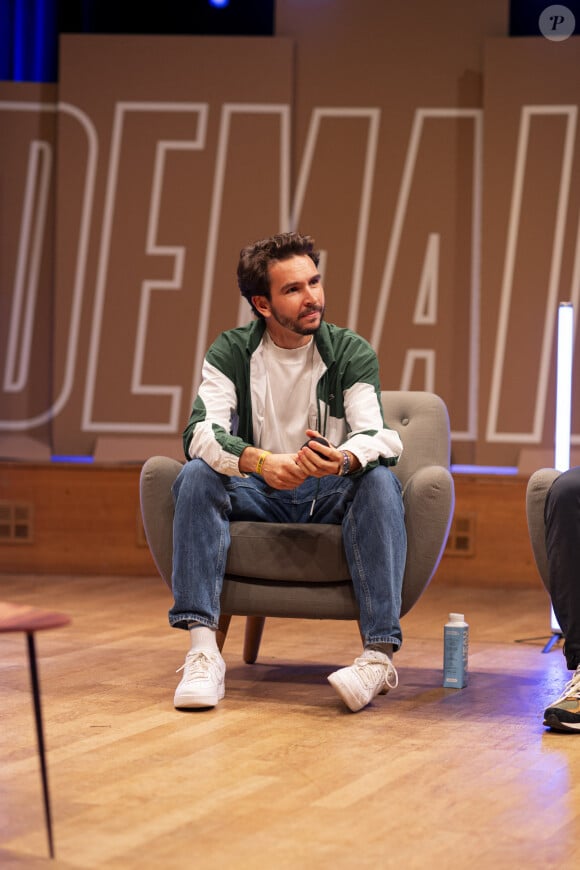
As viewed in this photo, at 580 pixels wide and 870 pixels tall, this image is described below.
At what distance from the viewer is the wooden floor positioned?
1.88m

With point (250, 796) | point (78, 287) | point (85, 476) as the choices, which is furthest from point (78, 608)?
point (250, 796)

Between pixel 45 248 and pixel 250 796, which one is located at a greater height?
pixel 45 248

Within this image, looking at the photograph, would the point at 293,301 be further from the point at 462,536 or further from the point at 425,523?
the point at 462,536

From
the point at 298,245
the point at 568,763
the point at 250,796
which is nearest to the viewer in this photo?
the point at 250,796

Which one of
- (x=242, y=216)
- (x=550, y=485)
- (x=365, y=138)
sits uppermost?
(x=365, y=138)

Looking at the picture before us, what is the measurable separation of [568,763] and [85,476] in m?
3.33

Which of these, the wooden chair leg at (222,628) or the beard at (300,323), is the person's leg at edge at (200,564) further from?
the beard at (300,323)

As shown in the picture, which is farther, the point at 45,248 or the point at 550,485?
the point at 45,248

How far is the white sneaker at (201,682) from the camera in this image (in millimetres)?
2811

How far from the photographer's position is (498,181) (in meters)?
5.34

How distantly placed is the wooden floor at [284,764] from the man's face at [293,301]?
916 mm

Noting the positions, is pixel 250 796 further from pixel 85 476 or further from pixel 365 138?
pixel 365 138

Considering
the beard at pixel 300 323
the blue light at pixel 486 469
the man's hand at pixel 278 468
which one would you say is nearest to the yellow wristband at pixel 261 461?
the man's hand at pixel 278 468

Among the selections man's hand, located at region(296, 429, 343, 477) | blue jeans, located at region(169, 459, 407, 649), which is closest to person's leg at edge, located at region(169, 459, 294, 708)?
blue jeans, located at region(169, 459, 407, 649)
